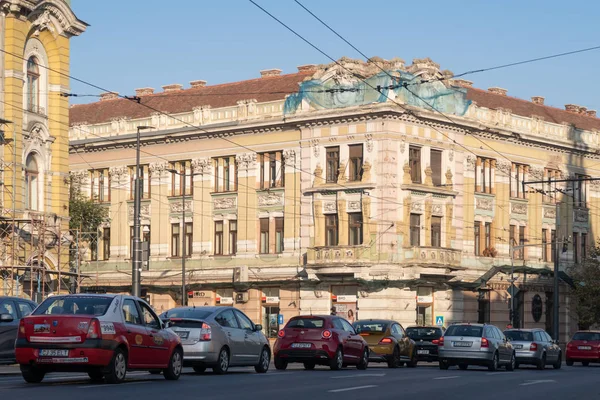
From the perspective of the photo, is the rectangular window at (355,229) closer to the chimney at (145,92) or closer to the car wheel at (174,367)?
the chimney at (145,92)

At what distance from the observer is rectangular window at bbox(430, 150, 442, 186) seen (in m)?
65.8

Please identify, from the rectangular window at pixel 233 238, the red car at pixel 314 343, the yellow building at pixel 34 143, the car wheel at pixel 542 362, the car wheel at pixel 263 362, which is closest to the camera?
the car wheel at pixel 263 362

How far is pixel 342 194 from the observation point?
211 ft

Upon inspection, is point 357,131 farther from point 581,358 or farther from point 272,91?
point 581,358

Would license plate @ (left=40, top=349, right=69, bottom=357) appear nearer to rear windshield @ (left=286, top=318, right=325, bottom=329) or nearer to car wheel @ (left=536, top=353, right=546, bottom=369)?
rear windshield @ (left=286, top=318, right=325, bottom=329)

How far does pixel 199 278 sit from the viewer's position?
69.1 metres

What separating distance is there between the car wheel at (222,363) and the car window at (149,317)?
3.99m

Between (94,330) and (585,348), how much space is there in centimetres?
3202

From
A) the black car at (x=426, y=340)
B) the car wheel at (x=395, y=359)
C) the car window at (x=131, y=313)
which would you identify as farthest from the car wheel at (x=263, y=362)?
the black car at (x=426, y=340)

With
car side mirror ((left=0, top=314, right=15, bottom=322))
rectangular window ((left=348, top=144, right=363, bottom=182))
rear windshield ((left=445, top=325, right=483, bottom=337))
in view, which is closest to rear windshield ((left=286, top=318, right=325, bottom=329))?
rear windshield ((left=445, top=325, right=483, bottom=337))

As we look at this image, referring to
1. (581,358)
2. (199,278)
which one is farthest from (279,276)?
(581,358)

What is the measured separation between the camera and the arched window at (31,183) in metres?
45.3

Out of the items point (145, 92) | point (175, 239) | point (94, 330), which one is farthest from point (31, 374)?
point (145, 92)

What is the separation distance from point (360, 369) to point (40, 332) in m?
14.7
